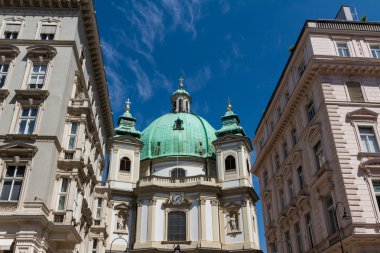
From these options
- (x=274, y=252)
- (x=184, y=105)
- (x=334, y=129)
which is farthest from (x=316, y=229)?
(x=184, y=105)

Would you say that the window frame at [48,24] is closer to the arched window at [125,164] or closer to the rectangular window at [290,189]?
the rectangular window at [290,189]

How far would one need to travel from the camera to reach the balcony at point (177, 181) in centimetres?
5829

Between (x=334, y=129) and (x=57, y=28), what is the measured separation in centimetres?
2128

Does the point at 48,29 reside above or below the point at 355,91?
above

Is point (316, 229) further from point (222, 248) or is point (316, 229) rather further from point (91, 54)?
point (222, 248)

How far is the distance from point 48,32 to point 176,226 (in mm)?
34452

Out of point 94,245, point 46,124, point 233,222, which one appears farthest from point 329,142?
point 233,222

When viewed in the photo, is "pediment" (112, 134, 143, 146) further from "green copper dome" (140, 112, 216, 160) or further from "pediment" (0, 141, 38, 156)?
"pediment" (0, 141, 38, 156)

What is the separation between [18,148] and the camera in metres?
24.6

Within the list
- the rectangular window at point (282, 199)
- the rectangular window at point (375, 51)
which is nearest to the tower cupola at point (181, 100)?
the rectangular window at point (282, 199)

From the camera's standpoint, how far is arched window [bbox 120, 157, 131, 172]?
61.8m

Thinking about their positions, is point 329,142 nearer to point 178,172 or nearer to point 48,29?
point 48,29

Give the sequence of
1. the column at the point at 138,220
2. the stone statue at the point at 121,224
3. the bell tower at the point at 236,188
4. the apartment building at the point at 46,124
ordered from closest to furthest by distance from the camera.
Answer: the apartment building at the point at 46,124 < the column at the point at 138,220 < the bell tower at the point at 236,188 < the stone statue at the point at 121,224

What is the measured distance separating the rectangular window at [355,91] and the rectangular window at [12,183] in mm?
22334
